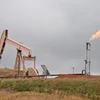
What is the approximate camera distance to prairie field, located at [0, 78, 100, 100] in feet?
82.5

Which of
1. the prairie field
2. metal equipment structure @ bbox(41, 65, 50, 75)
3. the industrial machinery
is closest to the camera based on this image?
the prairie field

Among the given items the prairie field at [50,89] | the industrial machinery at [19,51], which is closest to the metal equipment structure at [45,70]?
the industrial machinery at [19,51]

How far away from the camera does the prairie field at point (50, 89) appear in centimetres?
2514

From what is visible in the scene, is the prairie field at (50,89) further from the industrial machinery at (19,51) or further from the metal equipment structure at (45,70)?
the industrial machinery at (19,51)

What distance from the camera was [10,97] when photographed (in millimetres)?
24641

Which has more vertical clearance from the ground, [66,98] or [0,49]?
[0,49]

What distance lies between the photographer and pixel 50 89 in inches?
1129

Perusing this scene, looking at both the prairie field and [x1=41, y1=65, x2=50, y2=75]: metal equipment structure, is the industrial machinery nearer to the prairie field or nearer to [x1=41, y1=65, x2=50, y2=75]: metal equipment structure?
[x1=41, y1=65, x2=50, y2=75]: metal equipment structure

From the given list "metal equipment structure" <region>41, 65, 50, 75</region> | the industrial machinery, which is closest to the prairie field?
"metal equipment structure" <region>41, 65, 50, 75</region>

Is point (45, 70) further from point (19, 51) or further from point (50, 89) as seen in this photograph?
point (50, 89)

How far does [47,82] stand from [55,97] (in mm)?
6075

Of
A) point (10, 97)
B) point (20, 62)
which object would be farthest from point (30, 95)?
point (20, 62)

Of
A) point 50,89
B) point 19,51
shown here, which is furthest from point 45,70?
point 50,89

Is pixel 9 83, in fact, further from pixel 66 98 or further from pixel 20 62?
pixel 20 62
